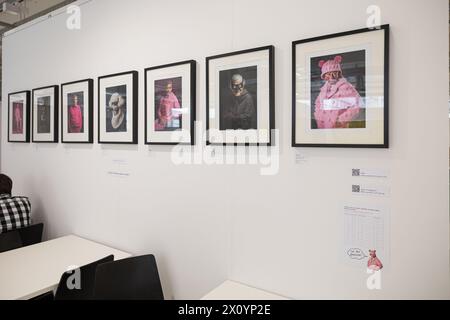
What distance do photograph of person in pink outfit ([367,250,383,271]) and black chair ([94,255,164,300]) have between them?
1.24m

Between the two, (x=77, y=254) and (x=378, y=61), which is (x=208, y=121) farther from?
(x=77, y=254)

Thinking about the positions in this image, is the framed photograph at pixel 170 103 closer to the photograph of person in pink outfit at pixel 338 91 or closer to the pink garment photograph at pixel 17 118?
the photograph of person in pink outfit at pixel 338 91

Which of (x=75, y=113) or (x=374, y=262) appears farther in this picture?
(x=75, y=113)

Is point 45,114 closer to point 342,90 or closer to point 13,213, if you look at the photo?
point 13,213

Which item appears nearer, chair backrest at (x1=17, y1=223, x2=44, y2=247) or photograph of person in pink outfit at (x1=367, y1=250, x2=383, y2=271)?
photograph of person in pink outfit at (x1=367, y1=250, x2=383, y2=271)

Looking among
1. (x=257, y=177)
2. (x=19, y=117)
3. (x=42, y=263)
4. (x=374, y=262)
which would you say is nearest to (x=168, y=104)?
(x=257, y=177)

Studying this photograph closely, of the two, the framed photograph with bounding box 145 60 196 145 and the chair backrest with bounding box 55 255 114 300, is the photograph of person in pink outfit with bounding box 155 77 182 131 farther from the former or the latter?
the chair backrest with bounding box 55 255 114 300

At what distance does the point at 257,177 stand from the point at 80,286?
3.99 ft

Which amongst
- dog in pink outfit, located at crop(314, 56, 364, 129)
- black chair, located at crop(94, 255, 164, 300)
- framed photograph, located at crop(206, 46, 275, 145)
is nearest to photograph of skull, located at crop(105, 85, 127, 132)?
framed photograph, located at crop(206, 46, 275, 145)

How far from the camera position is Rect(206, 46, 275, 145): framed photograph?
1631mm

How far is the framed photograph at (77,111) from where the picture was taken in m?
2.52

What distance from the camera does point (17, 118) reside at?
3.25 m

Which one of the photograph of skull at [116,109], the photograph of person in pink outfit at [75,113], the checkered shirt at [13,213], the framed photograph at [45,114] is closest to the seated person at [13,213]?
the checkered shirt at [13,213]

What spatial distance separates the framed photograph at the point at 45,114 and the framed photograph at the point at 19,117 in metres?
0.14
